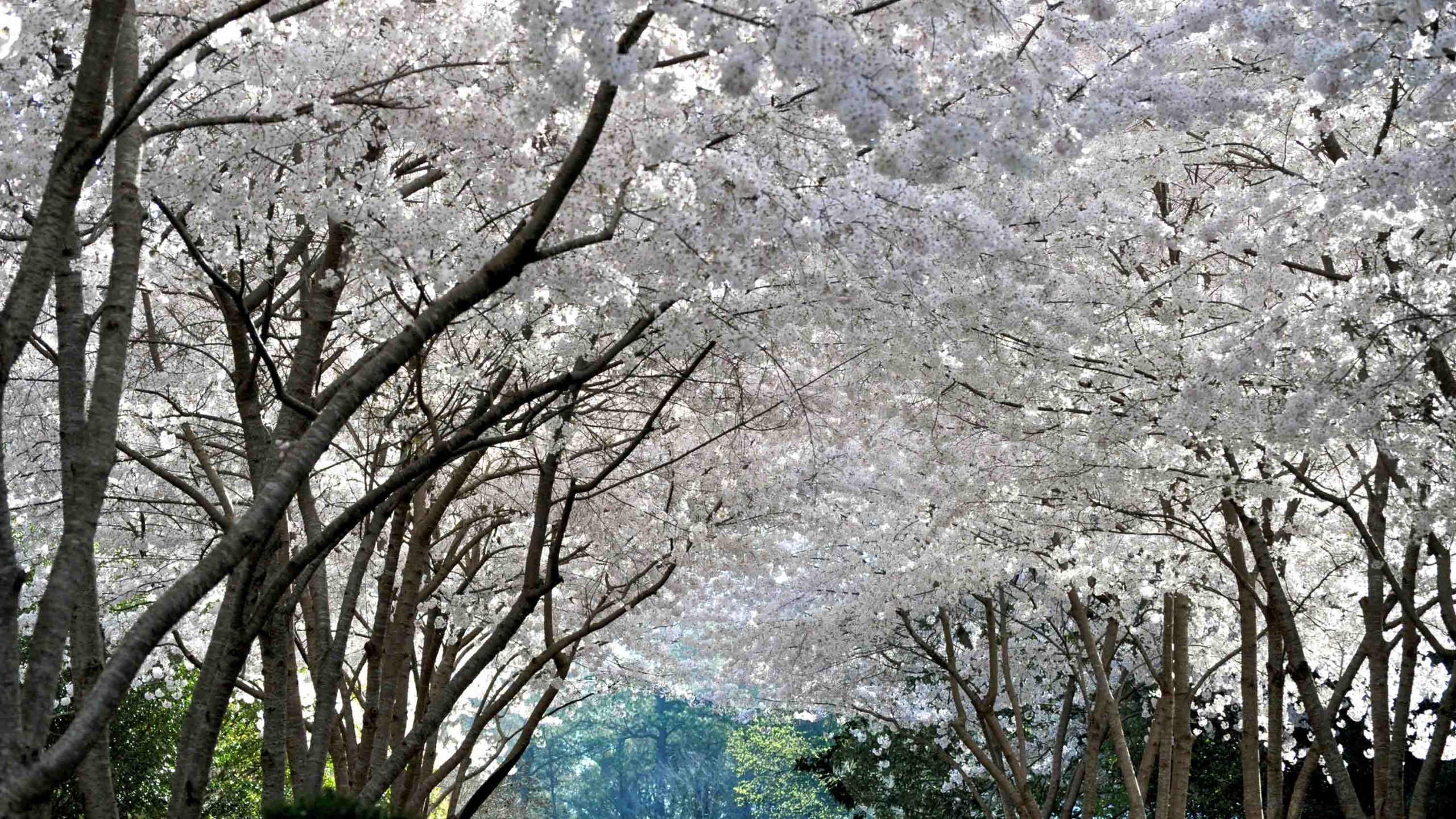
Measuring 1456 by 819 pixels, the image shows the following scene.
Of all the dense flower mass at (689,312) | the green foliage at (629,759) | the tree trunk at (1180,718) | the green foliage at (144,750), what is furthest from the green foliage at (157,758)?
the green foliage at (629,759)

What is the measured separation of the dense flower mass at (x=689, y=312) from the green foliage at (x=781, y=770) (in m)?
16.0

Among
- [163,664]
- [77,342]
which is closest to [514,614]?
[77,342]

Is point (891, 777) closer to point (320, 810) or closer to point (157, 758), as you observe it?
point (157, 758)

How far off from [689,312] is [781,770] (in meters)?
24.6

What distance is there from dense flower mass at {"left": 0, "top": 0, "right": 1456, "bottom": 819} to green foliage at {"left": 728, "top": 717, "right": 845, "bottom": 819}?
52.4 ft

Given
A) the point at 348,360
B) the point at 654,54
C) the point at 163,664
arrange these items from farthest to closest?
the point at 163,664
the point at 348,360
the point at 654,54

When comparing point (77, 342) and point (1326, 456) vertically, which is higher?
point (1326, 456)

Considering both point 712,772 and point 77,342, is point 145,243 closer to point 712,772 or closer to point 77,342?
point 77,342

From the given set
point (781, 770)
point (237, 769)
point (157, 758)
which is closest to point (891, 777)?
point (237, 769)

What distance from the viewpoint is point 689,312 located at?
5.37 metres

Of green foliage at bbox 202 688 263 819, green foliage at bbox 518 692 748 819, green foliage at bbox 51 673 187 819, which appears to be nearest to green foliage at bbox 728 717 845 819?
green foliage at bbox 518 692 748 819

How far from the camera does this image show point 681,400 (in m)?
10.8

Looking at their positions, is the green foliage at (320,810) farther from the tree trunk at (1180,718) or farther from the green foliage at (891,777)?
the green foliage at (891,777)

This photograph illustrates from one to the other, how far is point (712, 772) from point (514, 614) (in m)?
34.1
